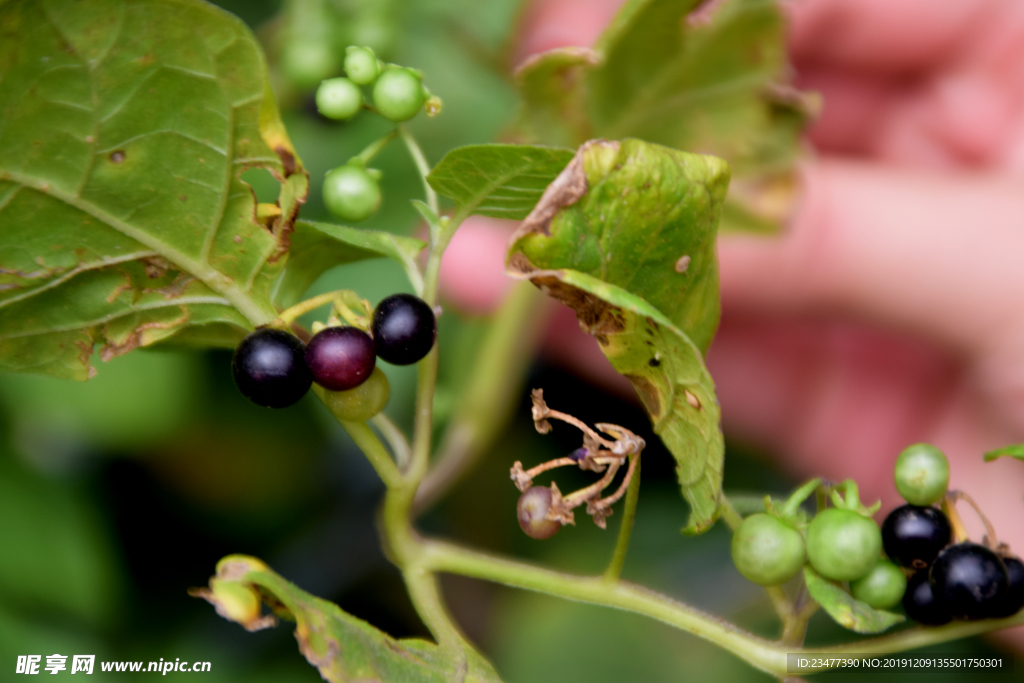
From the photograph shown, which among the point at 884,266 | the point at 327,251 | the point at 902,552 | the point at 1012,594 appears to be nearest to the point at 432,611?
the point at 327,251

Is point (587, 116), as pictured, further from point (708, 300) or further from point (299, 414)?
point (299, 414)

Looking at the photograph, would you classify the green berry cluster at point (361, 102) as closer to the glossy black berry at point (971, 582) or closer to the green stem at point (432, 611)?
the green stem at point (432, 611)

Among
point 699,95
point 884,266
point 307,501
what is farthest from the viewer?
point 307,501

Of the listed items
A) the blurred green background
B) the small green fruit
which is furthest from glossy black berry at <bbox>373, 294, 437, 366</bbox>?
the blurred green background

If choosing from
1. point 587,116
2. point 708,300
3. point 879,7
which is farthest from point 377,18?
point 879,7

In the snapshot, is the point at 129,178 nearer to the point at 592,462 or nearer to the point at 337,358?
the point at 337,358

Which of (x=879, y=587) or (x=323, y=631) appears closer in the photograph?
(x=323, y=631)

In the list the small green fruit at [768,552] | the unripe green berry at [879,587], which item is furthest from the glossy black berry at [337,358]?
the unripe green berry at [879,587]
